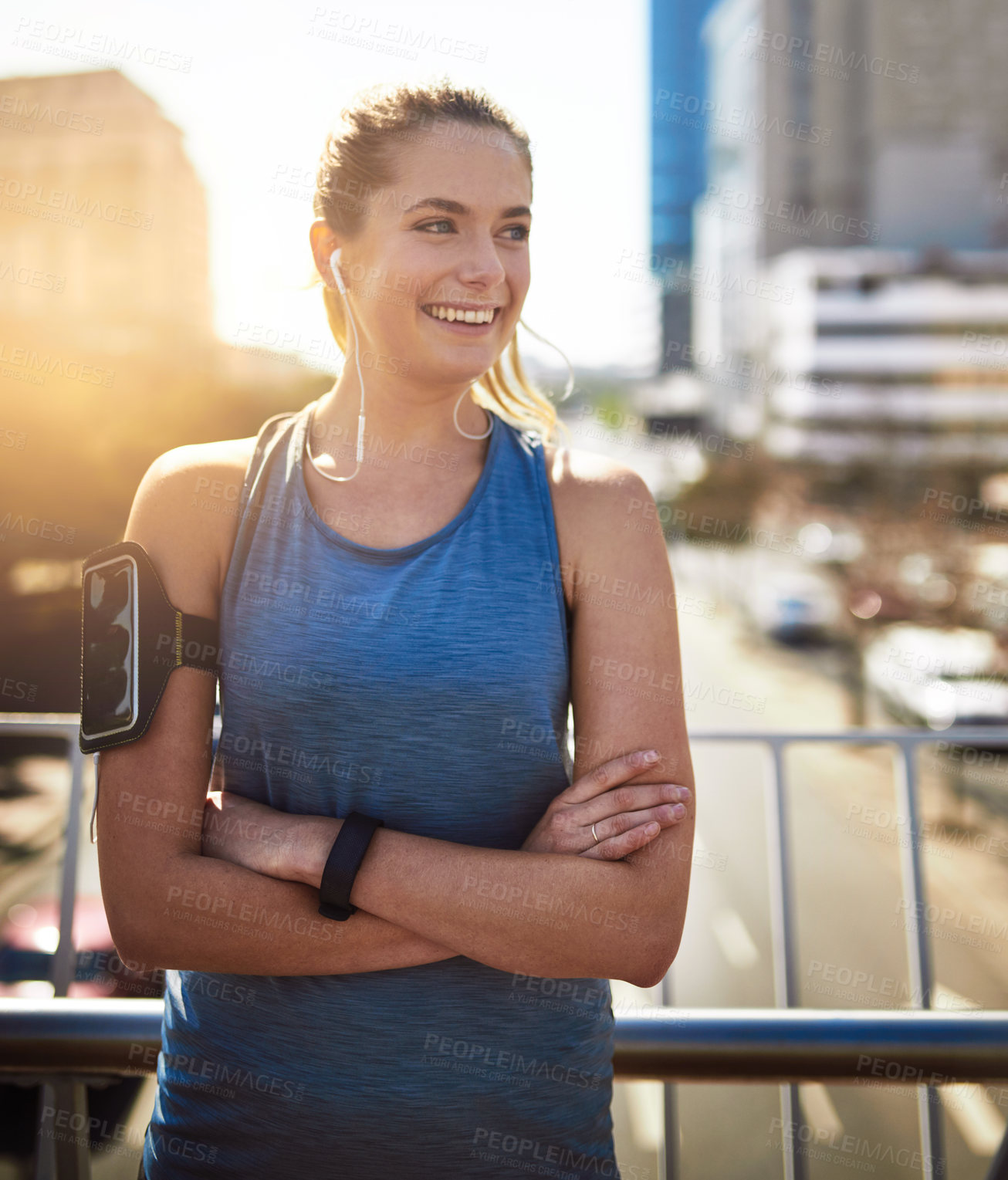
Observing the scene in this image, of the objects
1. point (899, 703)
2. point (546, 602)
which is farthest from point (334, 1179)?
point (899, 703)

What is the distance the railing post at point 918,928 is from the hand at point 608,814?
1.26 metres

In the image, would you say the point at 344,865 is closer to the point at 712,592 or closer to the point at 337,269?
the point at 337,269

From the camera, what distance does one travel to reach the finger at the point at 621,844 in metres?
1.24

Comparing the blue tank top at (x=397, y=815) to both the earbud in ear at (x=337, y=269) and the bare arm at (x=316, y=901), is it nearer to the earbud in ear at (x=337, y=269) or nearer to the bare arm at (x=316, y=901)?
the bare arm at (x=316, y=901)

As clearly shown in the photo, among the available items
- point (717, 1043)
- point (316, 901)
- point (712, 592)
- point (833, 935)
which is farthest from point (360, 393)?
point (712, 592)

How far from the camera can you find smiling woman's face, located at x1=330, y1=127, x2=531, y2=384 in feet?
4.21

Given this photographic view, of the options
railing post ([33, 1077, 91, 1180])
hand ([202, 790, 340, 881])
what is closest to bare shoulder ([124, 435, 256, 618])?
hand ([202, 790, 340, 881])

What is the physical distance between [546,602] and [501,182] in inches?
24.2

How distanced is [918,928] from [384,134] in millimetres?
2145

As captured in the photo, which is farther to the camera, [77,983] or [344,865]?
[77,983]

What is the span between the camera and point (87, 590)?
1.31 m

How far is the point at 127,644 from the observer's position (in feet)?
4.18

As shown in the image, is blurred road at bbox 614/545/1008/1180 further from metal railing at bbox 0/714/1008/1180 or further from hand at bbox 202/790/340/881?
hand at bbox 202/790/340/881

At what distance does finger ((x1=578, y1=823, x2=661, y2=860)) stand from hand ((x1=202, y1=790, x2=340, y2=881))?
36 centimetres
